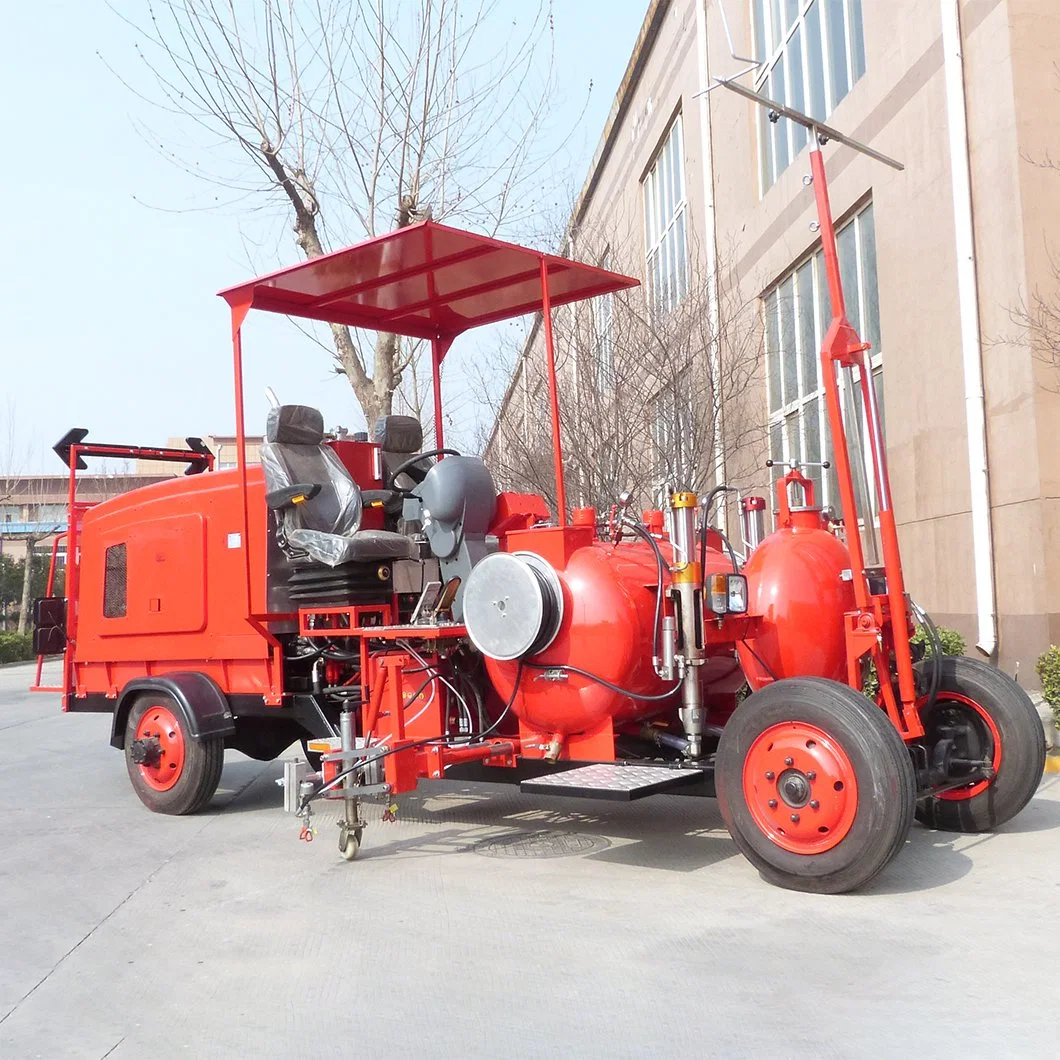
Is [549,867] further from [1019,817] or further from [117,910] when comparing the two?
[1019,817]

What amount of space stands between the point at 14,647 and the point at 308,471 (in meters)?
25.9

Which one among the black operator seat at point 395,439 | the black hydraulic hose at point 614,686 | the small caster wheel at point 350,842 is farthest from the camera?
the black operator seat at point 395,439

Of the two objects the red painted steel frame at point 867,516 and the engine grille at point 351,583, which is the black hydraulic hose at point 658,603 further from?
the engine grille at point 351,583

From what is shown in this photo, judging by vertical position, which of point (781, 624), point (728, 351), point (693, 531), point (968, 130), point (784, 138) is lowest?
point (781, 624)

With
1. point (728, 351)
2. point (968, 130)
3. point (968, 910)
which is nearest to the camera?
point (968, 910)

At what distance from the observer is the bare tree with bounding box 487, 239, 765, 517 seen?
1260 centimetres

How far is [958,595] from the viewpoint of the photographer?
10352 mm

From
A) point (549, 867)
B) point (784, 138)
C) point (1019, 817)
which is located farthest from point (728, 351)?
point (549, 867)

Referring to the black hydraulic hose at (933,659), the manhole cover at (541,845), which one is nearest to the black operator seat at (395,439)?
the manhole cover at (541,845)

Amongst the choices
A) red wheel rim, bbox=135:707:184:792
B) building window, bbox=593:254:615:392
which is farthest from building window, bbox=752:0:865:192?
red wheel rim, bbox=135:707:184:792

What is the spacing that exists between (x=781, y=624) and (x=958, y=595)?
542 centimetres

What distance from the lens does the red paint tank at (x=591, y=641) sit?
550 centimetres

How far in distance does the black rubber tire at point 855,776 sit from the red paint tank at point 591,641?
0.65m

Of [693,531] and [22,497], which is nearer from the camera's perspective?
[693,531]
